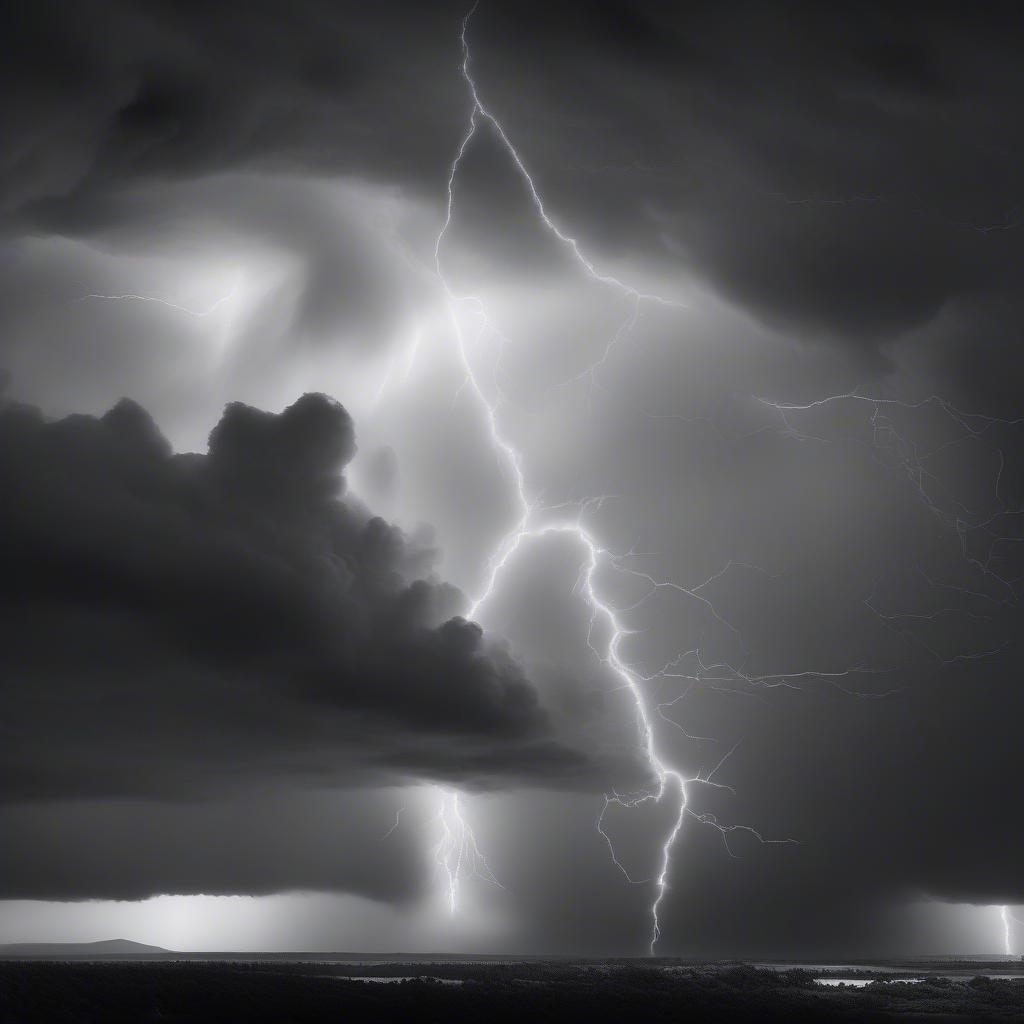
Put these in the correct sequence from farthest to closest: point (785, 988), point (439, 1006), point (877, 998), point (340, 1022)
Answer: point (785, 988)
point (877, 998)
point (439, 1006)
point (340, 1022)

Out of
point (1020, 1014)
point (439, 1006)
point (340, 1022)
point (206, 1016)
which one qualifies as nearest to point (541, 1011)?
point (439, 1006)

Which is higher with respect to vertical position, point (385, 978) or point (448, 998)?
point (448, 998)

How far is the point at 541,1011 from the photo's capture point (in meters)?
39.0

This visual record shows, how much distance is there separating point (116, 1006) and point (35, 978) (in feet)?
17.7

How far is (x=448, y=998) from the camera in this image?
134 ft

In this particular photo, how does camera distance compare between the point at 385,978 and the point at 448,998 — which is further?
the point at 385,978

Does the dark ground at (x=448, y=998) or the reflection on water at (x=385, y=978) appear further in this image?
the reflection on water at (x=385, y=978)

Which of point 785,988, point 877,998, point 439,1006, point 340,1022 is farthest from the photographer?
point 785,988

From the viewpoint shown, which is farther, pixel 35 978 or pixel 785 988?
pixel 785 988

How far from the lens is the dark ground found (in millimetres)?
36312

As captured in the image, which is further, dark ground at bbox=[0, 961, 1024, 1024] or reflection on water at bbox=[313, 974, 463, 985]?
reflection on water at bbox=[313, 974, 463, 985]

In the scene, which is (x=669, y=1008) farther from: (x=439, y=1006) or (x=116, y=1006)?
(x=116, y=1006)

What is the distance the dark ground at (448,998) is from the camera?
119ft

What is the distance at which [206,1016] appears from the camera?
35.9 metres
